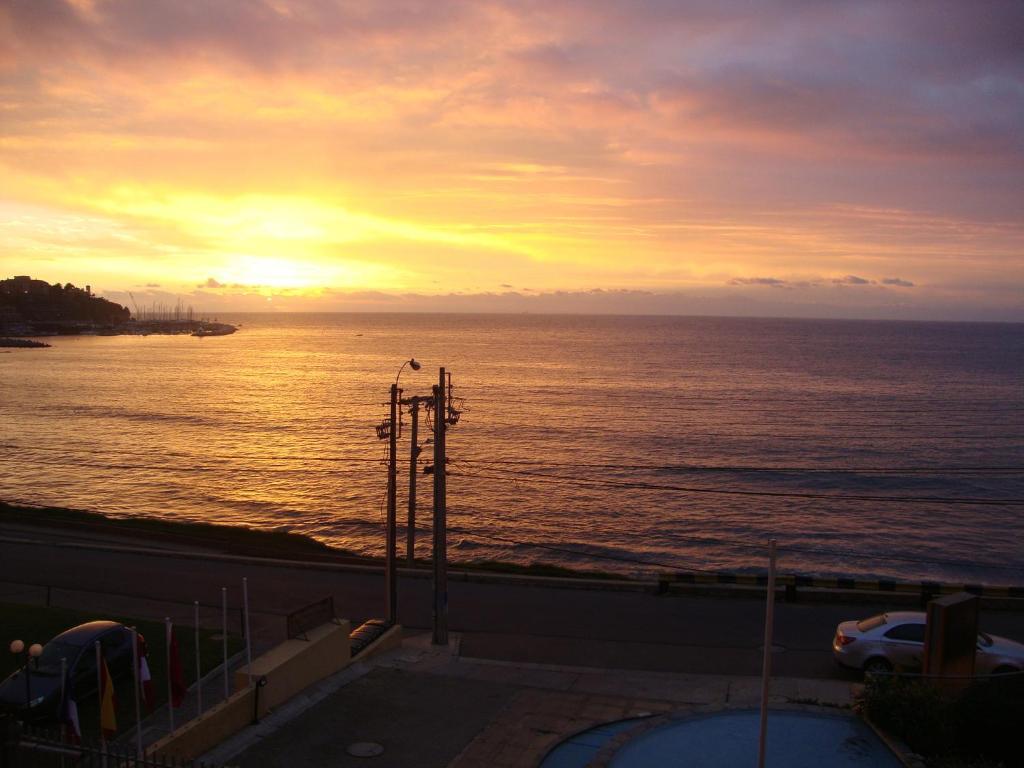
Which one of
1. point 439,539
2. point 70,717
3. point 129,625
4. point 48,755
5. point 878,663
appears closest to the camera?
point 48,755

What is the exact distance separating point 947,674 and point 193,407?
263 ft

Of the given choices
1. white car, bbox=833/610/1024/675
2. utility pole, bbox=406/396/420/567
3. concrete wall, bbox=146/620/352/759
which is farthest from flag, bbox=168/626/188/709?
white car, bbox=833/610/1024/675

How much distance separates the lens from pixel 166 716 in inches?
529

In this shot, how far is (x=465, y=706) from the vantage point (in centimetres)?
1400

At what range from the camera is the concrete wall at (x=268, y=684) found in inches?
444

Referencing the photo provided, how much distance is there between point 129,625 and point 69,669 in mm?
4541

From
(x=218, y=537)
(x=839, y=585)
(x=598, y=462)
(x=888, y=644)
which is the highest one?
(x=888, y=644)

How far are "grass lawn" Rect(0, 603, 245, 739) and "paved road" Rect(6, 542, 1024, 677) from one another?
58.5 inches

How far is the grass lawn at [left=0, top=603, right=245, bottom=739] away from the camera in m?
14.0

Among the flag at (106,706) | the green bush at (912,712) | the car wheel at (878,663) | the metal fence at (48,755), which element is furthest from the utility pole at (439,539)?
the metal fence at (48,755)

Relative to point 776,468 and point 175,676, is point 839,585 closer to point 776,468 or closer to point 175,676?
point 175,676

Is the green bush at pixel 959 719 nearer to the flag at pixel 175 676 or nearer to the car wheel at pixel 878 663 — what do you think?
the car wheel at pixel 878 663

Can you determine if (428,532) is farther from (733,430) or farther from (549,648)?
(733,430)

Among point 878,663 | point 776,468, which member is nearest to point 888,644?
point 878,663
